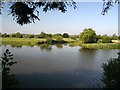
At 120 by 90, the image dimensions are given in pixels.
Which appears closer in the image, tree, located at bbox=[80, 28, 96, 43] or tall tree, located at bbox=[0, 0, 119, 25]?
tall tree, located at bbox=[0, 0, 119, 25]

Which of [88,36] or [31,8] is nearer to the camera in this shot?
[31,8]

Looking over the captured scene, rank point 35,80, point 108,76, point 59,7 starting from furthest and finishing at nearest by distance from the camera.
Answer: point 35,80
point 108,76
point 59,7

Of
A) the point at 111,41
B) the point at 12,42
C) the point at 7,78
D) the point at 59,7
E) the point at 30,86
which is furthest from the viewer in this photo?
the point at 111,41

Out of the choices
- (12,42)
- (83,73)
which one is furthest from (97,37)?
(83,73)

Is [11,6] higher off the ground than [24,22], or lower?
higher

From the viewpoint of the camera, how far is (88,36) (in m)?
74.0

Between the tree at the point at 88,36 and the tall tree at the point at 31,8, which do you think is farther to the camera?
the tree at the point at 88,36

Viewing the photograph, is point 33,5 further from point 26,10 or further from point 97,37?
point 97,37

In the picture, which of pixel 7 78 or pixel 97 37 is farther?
pixel 97 37

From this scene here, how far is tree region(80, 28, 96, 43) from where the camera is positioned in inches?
2889

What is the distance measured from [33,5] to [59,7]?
0.75m

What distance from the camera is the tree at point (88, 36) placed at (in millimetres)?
73375

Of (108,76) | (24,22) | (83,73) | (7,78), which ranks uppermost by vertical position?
(24,22)

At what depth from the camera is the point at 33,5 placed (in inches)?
246
